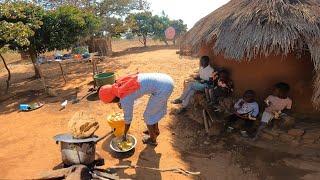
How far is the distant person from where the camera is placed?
4905 millimetres

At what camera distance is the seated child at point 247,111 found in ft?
19.0

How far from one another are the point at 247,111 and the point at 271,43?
1.28 m

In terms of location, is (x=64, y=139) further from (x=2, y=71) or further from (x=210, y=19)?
(x=2, y=71)

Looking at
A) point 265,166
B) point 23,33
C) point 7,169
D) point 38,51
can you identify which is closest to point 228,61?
point 265,166

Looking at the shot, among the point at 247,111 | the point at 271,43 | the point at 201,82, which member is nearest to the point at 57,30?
the point at 201,82

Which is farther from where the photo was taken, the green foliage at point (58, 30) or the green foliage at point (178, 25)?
the green foliage at point (178, 25)

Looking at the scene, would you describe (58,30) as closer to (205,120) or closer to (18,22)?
(18,22)

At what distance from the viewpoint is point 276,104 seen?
5777mm

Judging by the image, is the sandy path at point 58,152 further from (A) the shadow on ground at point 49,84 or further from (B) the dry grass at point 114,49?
(B) the dry grass at point 114,49

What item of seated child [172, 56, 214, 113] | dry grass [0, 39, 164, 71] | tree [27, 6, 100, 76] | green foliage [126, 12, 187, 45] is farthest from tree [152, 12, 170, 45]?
seated child [172, 56, 214, 113]

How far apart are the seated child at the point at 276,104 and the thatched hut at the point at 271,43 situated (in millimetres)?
409

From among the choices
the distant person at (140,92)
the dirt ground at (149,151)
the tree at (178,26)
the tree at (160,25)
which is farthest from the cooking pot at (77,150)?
the tree at (178,26)

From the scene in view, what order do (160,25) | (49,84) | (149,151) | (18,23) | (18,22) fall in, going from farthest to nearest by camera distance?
1. (160,25)
2. (49,84)
3. (18,22)
4. (18,23)
5. (149,151)

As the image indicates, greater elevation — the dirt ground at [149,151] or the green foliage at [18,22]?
the green foliage at [18,22]
